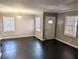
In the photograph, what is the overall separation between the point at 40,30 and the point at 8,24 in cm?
323

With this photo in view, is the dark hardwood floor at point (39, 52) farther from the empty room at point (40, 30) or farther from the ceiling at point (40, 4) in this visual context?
the ceiling at point (40, 4)

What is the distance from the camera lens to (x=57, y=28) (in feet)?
22.6

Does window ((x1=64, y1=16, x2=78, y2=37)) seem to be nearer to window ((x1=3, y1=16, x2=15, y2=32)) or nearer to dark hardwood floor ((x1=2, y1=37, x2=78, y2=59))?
dark hardwood floor ((x1=2, y1=37, x2=78, y2=59))

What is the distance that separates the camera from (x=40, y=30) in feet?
23.3

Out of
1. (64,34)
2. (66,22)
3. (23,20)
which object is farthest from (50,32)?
(23,20)

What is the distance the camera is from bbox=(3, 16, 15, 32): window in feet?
24.2

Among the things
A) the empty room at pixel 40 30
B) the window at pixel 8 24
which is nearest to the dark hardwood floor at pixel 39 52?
the empty room at pixel 40 30

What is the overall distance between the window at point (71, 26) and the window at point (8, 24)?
16.7 feet

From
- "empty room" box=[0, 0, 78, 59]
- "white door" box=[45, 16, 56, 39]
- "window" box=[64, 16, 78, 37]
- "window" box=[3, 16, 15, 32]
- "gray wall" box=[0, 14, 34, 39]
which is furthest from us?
"gray wall" box=[0, 14, 34, 39]

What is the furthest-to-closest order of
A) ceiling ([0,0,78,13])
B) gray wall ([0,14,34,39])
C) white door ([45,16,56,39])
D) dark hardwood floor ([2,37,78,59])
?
1. gray wall ([0,14,34,39])
2. white door ([45,16,56,39])
3. dark hardwood floor ([2,37,78,59])
4. ceiling ([0,0,78,13])

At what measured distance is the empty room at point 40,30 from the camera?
182 inches

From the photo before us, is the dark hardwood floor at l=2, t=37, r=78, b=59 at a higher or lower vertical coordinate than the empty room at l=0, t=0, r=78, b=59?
lower

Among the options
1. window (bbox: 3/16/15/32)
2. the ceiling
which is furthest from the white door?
window (bbox: 3/16/15/32)

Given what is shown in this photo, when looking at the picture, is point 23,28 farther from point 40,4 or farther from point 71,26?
point 40,4
